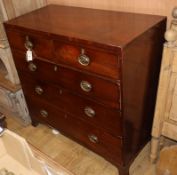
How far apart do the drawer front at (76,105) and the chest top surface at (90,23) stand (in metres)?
0.38

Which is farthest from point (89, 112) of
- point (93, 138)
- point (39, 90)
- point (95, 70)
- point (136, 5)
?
point (136, 5)

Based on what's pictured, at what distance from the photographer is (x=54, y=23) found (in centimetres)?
147

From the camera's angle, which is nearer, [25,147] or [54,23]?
[25,147]

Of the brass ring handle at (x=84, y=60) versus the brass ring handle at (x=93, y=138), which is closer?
the brass ring handle at (x=84, y=60)

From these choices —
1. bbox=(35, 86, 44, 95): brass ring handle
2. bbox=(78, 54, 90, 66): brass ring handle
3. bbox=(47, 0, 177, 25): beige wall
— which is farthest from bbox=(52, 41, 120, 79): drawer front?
bbox=(47, 0, 177, 25): beige wall

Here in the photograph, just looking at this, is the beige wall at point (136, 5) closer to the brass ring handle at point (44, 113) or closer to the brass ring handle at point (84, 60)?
the brass ring handle at point (84, 60)

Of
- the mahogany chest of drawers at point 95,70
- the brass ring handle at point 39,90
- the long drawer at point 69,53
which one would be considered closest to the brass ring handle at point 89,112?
the mahogany chest of drawers at point 95,70

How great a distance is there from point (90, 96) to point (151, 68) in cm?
38

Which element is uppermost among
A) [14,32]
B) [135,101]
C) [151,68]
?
[14,32]

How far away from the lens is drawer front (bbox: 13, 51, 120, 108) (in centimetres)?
129

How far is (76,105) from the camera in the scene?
1573mm

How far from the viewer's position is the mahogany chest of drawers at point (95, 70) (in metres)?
1.23

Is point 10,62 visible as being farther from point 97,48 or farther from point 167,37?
point 167,37

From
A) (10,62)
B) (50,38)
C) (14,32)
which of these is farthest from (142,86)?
(10,62)
